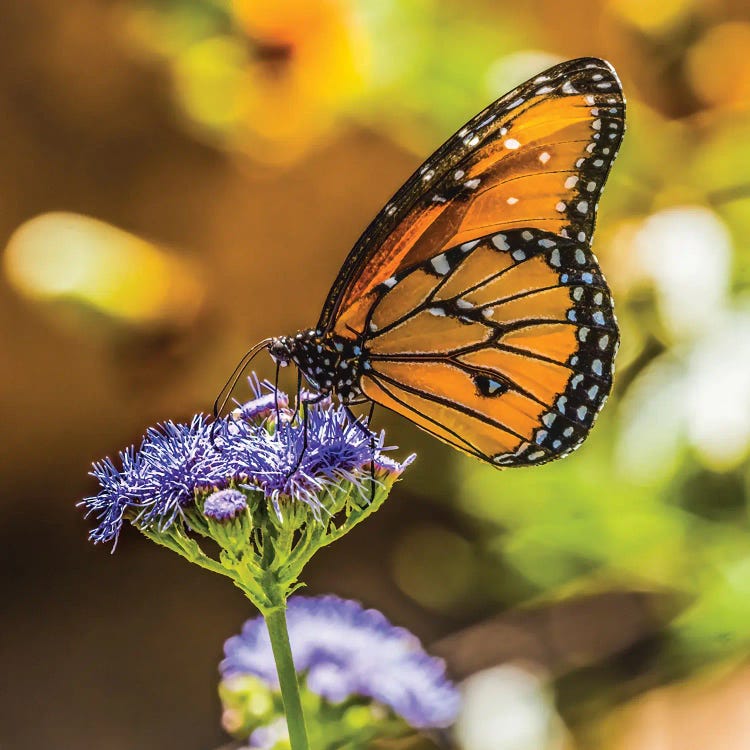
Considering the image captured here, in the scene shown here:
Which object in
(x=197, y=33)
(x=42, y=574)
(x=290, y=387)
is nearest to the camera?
(x=197, y=33)

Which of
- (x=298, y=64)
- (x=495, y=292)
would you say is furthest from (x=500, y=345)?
(x=298, y=64)

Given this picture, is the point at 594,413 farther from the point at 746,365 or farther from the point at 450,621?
the point at 450,621

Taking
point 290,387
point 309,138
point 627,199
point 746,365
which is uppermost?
point 309,138

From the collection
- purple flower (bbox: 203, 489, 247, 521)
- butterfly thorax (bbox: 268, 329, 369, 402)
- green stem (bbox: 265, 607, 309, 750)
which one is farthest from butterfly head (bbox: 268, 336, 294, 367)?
green stem (bbox: 265, 607, 309, 750)

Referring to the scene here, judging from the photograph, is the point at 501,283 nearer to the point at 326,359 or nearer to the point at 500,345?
the point at 500,345

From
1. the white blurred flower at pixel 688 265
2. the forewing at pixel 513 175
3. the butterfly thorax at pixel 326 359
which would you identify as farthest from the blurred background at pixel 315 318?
the butterfly thorax at pixel 326 359

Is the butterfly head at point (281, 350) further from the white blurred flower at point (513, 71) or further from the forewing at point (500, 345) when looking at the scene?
the white blurred flower at point (513, 71)

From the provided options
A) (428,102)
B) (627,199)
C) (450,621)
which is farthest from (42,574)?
(627,199)
